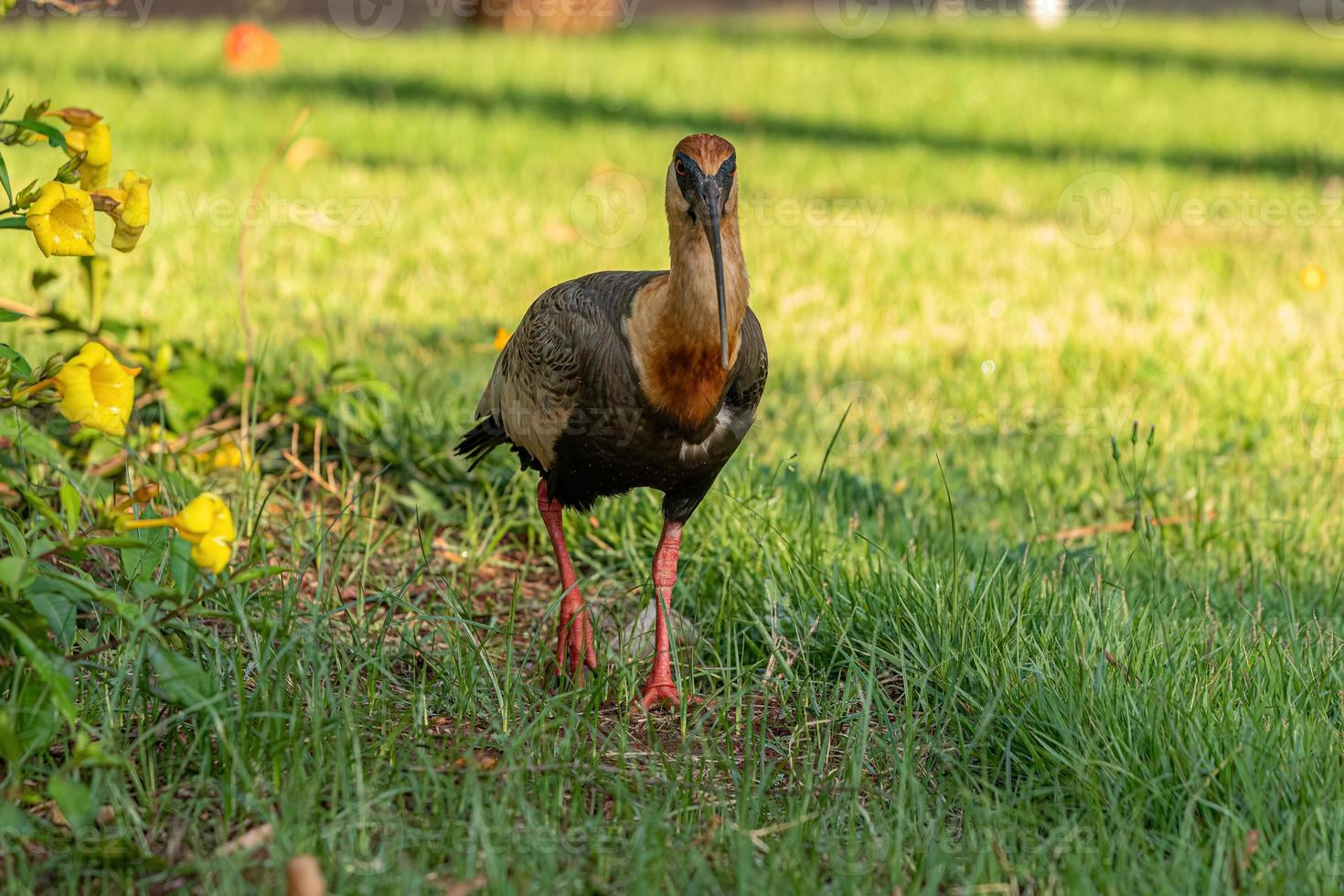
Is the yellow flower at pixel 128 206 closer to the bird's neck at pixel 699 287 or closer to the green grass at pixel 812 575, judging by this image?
the green grass at pixel 812 575

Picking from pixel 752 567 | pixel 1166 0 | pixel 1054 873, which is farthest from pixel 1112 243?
pixel 1166 0

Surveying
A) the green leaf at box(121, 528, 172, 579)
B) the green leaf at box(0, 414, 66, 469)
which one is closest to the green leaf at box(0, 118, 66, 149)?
the green leaf at box(0, 414, 66, 469)

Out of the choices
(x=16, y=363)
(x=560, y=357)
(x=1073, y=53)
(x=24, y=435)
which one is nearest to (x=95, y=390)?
(x=16, y=363)

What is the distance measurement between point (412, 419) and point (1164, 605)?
6.81ft

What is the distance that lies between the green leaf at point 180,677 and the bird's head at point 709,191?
3.53 feet

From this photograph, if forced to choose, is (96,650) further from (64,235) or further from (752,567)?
(752,567)

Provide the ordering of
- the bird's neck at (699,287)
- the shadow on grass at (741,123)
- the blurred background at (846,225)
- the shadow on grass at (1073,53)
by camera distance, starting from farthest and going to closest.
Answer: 1. the shadow on grass at (1073,53)
2. the shadow on grass at (741,123)
3. the blurred background at (846,225)
4. the bird's neck at (699,287)

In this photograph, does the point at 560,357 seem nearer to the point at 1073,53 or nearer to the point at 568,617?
the point at 568,617

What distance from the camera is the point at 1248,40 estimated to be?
1669 centimetres

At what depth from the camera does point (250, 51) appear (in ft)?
36.9

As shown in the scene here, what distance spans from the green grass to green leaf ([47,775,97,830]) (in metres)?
0.06

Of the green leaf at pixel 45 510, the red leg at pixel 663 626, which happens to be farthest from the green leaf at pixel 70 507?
the red leg at pixel 663 626

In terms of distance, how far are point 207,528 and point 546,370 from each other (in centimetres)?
104

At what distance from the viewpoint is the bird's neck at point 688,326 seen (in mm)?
2902
